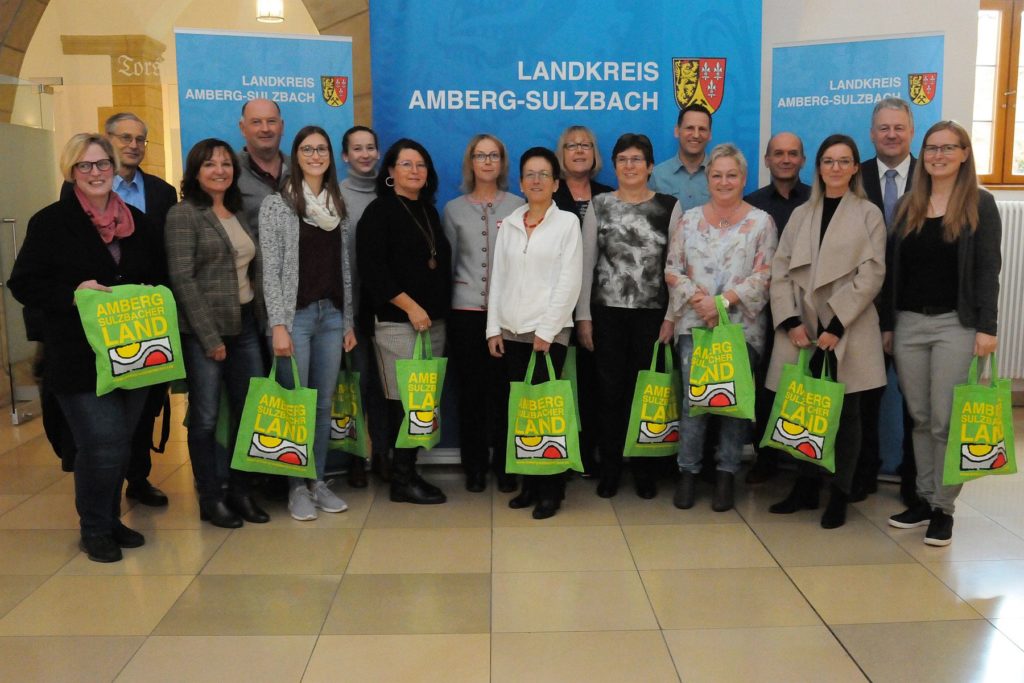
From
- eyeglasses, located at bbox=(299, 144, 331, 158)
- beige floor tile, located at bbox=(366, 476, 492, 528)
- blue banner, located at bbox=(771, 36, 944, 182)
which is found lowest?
beige floor tile, located at bbox=(366, 476, 492, 528)

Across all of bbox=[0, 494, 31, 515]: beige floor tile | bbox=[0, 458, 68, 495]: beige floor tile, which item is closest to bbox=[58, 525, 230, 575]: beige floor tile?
bbox=[0, 494, 31, 515]: beige floor tile

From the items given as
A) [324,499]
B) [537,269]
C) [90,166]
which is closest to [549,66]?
[537,269]

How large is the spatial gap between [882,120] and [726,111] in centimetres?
74

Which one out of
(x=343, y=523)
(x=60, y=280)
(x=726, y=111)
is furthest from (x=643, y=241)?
(x=60, y=280)

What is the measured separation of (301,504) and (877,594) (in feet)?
7.63

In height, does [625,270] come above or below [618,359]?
above

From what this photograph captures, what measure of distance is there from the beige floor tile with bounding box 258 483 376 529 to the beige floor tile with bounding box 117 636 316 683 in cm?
105

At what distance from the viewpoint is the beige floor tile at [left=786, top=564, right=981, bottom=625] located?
2885 millimetres

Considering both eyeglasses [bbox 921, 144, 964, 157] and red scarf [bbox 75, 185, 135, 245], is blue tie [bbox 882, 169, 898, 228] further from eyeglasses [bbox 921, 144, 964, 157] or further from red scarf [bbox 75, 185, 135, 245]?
red scarf [bbox 75, 185, 135, 245]

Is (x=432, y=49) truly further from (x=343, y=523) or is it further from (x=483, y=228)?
(x=343, y=523)

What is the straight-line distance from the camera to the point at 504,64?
4371 millimetres

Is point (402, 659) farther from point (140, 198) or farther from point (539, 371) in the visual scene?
point (140, 198)

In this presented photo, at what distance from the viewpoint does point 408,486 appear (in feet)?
13.5

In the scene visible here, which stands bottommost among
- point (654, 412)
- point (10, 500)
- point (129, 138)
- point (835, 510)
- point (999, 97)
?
point (10, 500)
